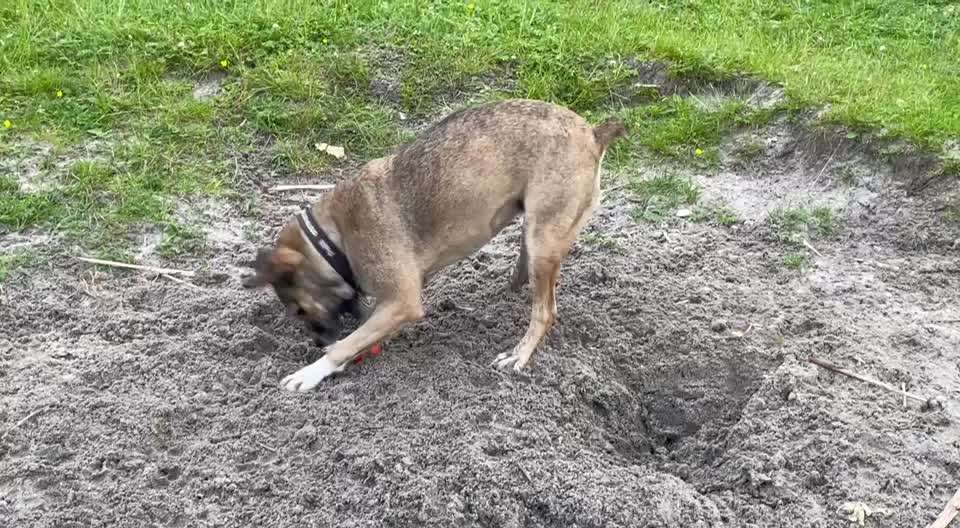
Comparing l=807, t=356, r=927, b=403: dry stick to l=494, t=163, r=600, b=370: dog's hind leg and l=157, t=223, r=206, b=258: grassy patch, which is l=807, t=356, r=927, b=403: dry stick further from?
l=157, t=223, r=206, b=258: grassy patch

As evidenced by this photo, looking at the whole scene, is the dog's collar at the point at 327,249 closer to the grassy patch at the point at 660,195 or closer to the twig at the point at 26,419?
the twig at the point at 26,419

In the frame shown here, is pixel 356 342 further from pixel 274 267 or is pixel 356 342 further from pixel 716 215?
pixel 716 215

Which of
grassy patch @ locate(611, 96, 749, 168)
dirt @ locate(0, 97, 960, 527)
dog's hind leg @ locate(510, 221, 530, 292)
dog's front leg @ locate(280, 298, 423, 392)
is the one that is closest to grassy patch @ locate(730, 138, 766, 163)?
grassy patch @ locate(611, 96, 749, 168)

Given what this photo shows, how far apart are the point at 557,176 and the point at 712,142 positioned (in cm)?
259

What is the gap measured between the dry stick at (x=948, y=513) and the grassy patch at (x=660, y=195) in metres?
2.72

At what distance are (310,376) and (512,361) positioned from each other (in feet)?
3.17

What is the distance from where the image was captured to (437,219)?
4.94 metres

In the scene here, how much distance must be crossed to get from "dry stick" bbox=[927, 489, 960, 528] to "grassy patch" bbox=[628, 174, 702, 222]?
272cm

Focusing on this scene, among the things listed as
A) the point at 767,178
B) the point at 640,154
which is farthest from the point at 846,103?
the point at 640,154

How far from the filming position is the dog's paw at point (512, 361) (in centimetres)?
484

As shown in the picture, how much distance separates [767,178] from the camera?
665cm

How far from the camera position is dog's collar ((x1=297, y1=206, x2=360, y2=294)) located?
4.95 m

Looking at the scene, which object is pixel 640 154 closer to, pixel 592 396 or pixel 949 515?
pixel 592 396

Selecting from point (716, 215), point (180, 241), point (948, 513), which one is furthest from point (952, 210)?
point (180, 241)
